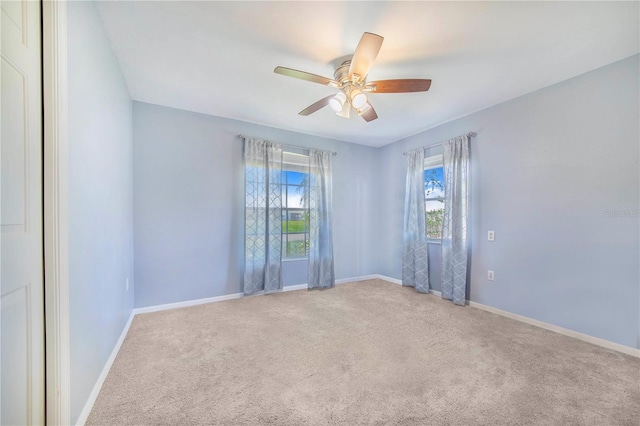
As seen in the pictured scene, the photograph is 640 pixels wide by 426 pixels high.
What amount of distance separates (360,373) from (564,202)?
2.57 m

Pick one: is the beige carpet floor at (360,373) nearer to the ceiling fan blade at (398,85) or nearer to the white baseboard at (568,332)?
the white baseboard at (568,332)

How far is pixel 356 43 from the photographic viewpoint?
2010 mm

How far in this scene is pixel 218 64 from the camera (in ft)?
7.59

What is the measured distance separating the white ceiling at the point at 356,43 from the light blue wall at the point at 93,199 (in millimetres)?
377

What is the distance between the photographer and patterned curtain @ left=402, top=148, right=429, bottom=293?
12.8 feet

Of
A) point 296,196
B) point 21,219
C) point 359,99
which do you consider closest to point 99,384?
point 21,219

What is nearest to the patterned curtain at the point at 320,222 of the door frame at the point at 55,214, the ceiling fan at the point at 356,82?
the ceiling fan at the point at 356,82

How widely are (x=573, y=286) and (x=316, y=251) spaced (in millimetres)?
2970

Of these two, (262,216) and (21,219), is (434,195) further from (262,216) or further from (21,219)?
(21,219)

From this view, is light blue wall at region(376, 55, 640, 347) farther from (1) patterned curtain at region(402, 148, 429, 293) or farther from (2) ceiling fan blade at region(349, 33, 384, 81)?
(2) ceiling fan blade at region(349, 33, 384, 81)

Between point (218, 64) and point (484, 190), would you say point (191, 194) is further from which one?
point (484, 190)

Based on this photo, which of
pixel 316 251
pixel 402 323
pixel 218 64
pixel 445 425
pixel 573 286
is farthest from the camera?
pixel 316 251

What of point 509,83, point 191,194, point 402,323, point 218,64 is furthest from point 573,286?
point 191,194

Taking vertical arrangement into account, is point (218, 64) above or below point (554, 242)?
above
